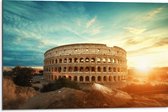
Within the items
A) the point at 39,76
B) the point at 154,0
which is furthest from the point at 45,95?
the point at 154,0

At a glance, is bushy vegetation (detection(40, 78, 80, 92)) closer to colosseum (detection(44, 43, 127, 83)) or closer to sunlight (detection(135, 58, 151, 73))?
colosseum (detection(44, 43, 127, 83))

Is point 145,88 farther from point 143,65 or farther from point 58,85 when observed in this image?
point 58,85

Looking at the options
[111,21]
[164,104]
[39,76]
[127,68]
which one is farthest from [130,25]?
[39,76]

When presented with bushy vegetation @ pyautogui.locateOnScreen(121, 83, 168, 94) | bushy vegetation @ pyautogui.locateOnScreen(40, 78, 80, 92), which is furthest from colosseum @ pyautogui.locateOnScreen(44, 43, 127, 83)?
bushy vegetation @ pyautogui.locateOnScreen(121, 83, 168, 94)

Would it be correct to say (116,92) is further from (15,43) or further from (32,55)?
(15,43)

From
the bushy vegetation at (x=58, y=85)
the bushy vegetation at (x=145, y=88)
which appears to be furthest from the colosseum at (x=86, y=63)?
the bushy vegetation at (x=145, y=88)

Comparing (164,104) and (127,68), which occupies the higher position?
(127,68)

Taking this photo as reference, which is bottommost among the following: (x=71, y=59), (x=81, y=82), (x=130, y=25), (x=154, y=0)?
(x=81, y=82)
